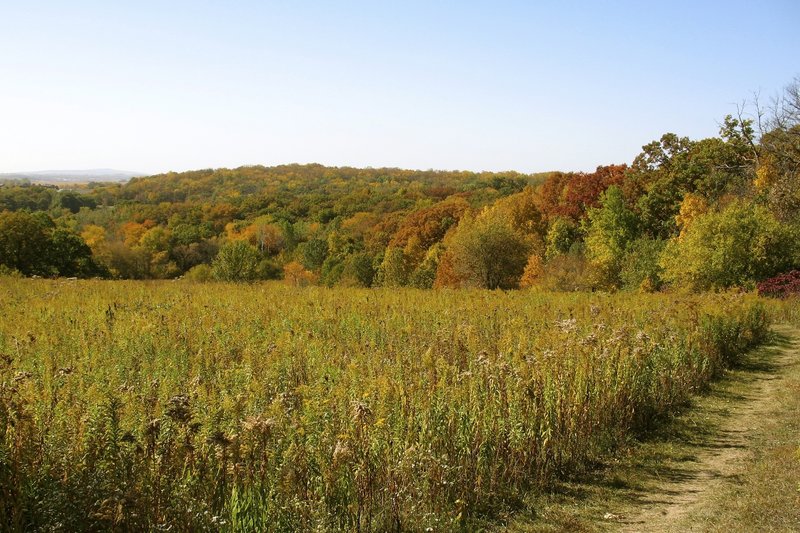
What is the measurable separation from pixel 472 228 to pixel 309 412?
35.7 meters

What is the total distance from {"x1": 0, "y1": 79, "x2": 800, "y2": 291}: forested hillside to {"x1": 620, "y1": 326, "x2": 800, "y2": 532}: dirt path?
10.7 metres

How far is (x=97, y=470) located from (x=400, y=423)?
2534 millimetres

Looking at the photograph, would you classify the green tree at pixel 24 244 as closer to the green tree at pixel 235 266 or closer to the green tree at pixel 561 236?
the green tree at pixel 235 266

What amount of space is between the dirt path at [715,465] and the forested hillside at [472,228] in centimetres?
1068

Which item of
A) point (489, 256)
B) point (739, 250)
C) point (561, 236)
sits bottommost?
point (489, 256)

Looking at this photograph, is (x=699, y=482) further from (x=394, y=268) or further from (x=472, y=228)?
(x=394, y=268)

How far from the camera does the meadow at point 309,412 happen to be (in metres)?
4.42

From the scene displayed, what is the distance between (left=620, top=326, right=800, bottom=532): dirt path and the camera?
5809 millimetres

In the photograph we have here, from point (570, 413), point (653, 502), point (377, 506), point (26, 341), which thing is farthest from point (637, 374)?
point (26, 341)

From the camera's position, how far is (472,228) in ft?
133

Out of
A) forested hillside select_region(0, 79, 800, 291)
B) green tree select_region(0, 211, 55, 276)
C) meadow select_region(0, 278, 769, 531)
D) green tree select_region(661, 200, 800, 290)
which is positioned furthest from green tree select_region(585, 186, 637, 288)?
meadow select_region(0, 278, 769, 531)

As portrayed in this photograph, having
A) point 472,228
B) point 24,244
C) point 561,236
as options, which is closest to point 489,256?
point 472,228

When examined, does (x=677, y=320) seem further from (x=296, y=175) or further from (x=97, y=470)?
(x=296, y=175)

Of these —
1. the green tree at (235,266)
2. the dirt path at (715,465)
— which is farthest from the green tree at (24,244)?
the dirt path at (715,465)
